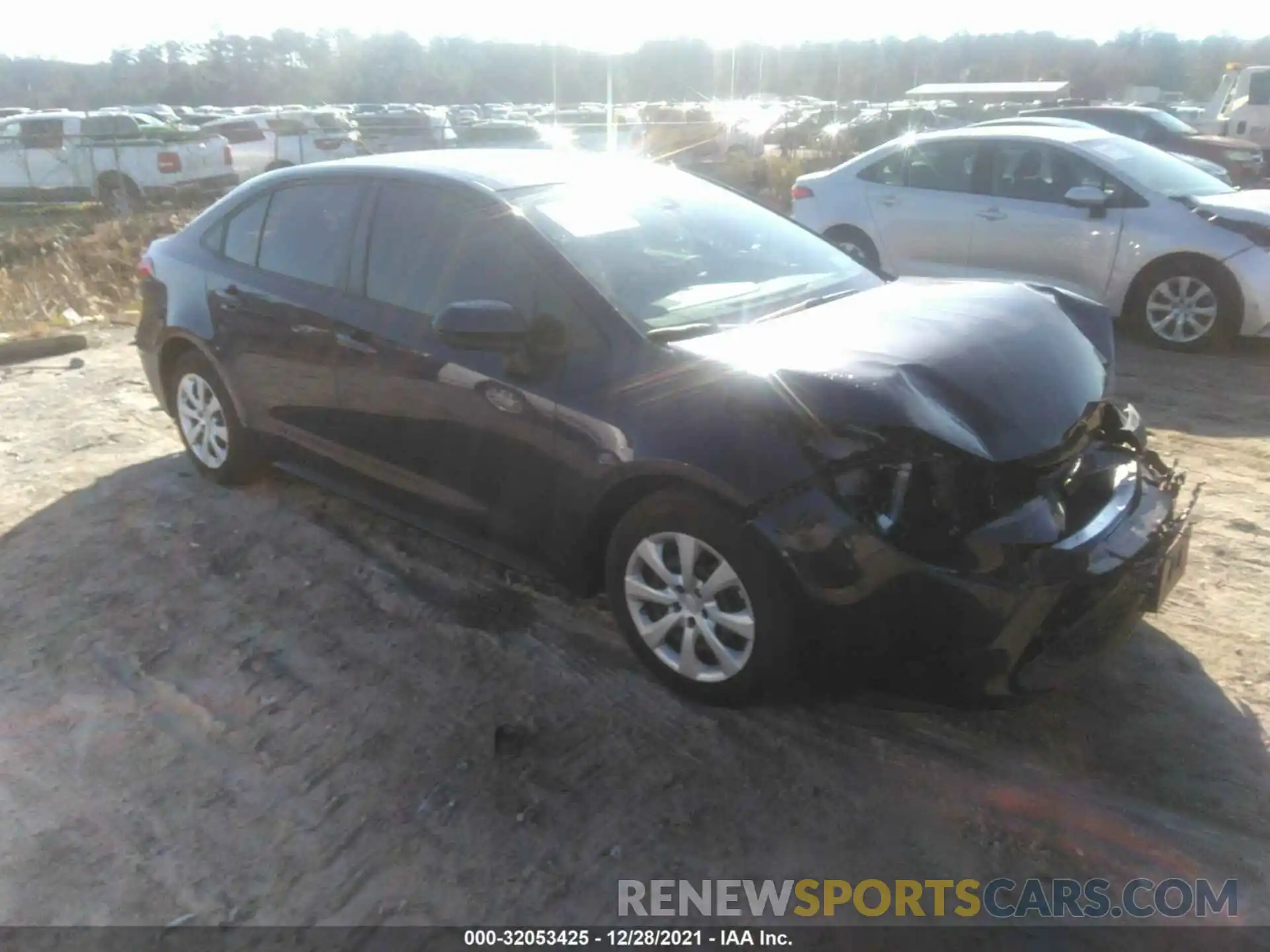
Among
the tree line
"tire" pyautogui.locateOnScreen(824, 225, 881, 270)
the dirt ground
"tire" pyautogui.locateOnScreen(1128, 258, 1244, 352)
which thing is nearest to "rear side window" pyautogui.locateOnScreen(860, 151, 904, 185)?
"tire" pyautogui.locateOnScreen(824, 225, 881, 270)

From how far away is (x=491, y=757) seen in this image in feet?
10.5

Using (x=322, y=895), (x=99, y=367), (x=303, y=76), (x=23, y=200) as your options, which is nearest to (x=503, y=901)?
(x=322, y=895)

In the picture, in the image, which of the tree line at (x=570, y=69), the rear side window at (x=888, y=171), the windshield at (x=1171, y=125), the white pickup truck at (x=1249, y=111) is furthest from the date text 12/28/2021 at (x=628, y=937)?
the tree line at (x=570, y=69)

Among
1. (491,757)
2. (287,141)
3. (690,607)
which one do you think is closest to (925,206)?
(690,607)

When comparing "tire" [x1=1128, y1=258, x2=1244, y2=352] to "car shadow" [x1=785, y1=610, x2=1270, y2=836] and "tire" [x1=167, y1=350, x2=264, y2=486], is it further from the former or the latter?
"tire" [x1=167, y1=350, x2=264, y2=486]

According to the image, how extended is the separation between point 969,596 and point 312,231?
323 centimetres

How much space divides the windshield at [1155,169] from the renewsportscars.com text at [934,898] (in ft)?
20.8

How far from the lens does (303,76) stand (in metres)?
66.8

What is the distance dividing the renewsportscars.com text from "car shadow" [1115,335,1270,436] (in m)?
3.82

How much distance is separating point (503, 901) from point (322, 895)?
48cm

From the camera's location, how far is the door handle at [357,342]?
4.10 m

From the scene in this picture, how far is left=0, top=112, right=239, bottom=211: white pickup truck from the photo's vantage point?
64.8ft

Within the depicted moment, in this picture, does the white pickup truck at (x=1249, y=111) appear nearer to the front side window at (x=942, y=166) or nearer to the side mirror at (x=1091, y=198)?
the front side window at (x=942, y=166)

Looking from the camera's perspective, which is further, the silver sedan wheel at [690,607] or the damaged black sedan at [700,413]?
the silver sedan wheel at [690,607]
